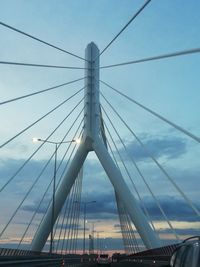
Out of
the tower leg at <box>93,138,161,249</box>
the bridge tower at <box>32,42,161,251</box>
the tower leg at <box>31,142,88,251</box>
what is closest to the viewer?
the tower leg at <box>93,138,161,249</box>

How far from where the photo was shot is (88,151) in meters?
41.8

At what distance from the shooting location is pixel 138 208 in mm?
37406

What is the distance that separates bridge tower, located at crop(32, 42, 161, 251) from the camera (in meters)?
38.8

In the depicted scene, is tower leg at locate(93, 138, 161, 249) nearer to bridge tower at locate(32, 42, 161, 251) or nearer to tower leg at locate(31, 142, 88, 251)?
bridge tower at locate(32, 42, 161, 251)

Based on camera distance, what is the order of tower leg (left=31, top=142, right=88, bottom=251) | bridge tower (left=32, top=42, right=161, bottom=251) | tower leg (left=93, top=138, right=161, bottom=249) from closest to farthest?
tower leg (left=93, top=138, right=161, bottom=249), bridge tower (left=32, top=42, right=161, bottom=251), tower leg (left=31, top=142, right=88, bottom=251)

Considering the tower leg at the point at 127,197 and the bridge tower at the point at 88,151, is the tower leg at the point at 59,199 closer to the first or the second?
the bridge tower at the point at 88,151

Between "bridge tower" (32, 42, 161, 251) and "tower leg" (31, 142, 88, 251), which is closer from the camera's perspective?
"bridge tower" (32, 42, 161, 251)

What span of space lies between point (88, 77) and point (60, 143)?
25.0ft

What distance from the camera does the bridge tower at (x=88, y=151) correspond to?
38844 millimetres

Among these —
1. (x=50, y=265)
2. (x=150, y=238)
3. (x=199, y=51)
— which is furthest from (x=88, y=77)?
(x=199, y=51)

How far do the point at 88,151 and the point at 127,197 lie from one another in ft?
17.1

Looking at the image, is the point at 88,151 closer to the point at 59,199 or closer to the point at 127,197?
the point at 59,199

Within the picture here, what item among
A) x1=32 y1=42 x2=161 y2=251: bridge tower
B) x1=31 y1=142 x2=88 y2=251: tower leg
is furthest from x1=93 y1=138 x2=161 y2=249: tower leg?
x1=31 y1=142 x2=88 y2=251: tower leg

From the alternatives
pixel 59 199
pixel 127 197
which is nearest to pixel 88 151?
pixel 59 199
